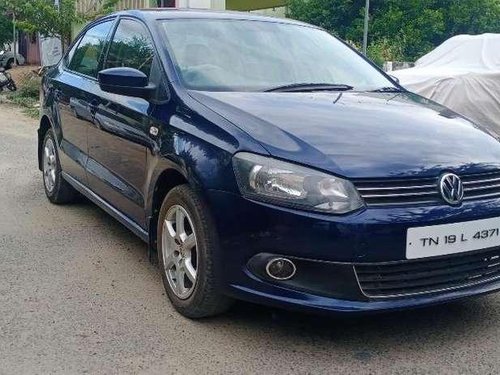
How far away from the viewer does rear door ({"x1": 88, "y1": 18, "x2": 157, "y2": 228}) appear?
4.00 meters

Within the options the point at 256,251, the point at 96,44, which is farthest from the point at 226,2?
the point at 256,251

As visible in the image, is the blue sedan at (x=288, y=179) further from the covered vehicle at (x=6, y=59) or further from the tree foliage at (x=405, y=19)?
the covered vehicle at (x=6, y=59)

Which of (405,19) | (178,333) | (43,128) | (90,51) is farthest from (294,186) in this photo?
(405,19)

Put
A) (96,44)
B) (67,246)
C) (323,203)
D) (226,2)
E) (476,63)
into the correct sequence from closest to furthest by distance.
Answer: (323,203), (67,246), (96,44), (476,63), (226,2)

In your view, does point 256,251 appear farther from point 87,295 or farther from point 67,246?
point 67,246

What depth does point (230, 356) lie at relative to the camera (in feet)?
10.3

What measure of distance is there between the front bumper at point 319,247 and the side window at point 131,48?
139 cm

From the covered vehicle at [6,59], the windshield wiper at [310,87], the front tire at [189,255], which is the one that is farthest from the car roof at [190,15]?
the covered vehicle at [6,59]

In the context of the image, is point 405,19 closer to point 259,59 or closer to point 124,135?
point 259,59

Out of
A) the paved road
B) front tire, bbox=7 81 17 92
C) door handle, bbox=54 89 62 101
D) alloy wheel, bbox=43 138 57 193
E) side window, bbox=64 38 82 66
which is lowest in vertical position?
front tire, bbox=7 81 17 92

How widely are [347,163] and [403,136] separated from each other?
0.48 meters

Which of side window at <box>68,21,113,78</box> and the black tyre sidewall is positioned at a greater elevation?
side window at <box>68,21,113,78</box>

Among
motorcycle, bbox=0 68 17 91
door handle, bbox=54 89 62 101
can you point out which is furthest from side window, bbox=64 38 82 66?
motorcycle, bbox=0 68 17 91

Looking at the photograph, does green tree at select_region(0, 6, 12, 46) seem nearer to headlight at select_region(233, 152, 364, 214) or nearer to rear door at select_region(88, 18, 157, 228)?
rear door at select_region(88, 18, 157, 228)
